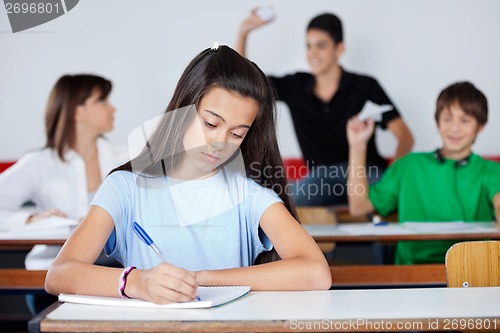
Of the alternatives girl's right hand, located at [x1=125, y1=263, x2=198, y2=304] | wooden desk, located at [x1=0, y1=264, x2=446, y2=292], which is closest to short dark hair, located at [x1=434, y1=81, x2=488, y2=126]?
wooden desk, located at [x1=0, y1=264, x2=446, y2=292]

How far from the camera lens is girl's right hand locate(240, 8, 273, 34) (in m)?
4.39

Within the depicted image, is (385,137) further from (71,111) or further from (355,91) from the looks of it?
(71,111)

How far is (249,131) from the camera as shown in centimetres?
190

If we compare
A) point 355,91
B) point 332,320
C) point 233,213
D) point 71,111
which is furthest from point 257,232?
point 355,91

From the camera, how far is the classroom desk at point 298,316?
1238 millimetres

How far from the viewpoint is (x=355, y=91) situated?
430cm

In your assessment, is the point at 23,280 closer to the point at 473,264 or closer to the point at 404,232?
the point at 404,232

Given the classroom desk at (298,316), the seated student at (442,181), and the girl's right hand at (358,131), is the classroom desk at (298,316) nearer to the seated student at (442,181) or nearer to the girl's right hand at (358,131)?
the seated student at (442,181)

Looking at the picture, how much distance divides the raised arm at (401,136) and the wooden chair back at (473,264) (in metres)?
2.47

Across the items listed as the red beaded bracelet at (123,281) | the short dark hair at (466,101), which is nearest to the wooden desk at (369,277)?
the short dark hair at (466,101)

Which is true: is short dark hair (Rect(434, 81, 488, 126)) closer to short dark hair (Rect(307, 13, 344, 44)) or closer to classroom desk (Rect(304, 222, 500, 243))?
classroom desk (Rect(304, 222, 500, 243))

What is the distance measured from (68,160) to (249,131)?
176 centimetres

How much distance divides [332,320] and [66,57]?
3.82 metres

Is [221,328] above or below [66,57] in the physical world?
below
